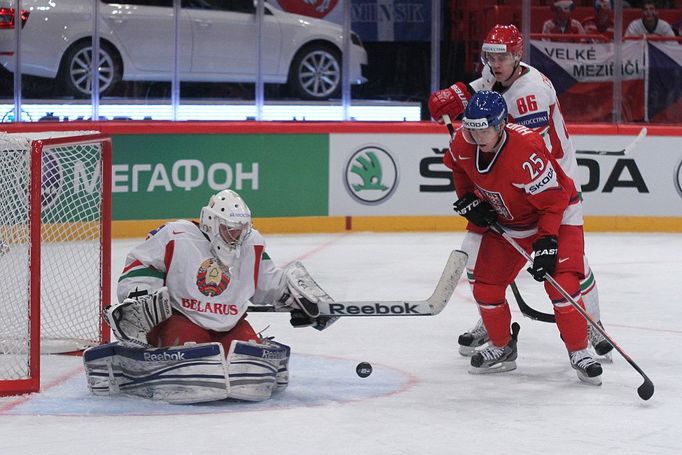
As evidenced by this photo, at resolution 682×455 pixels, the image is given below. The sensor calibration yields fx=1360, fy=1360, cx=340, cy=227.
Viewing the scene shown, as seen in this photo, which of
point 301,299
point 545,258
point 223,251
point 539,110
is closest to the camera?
point 223,251

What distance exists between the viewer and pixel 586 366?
4816 millimetres

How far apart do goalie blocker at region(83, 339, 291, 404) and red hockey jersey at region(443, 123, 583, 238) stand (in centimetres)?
98

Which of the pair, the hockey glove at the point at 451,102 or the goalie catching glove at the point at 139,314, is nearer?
the goalie catching glove at the point at 139,314

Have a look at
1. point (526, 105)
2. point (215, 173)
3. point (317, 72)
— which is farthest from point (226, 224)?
point (317, 72)

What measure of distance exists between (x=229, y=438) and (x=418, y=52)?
19.0 feet

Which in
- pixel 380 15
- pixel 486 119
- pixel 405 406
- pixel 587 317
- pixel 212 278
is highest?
pixel 380 15

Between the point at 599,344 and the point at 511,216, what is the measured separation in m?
0.68

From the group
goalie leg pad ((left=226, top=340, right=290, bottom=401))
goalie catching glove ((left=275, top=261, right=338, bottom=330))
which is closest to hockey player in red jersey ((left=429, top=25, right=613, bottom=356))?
goalie catching glove ((left=275, top=261, right=338, bottom=330))

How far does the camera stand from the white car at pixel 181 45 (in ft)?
28.2

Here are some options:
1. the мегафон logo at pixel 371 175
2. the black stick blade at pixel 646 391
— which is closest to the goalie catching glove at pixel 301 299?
the black stick blade at pixel 646 391

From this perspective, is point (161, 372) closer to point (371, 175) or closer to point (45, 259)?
point (45, 259)

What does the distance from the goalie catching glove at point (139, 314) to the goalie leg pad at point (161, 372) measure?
0.09m

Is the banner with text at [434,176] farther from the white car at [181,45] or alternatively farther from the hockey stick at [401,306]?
the hockey stick at [401,306]

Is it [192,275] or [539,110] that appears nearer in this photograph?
[192,275]
